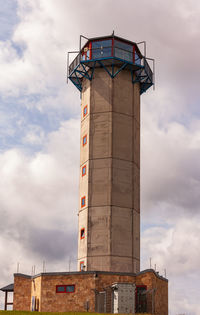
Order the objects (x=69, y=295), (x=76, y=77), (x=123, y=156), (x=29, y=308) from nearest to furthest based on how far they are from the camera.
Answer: (x=69, y=295) → (x=29, y=308) → (x=123, y=156) → (x=76, y=77)

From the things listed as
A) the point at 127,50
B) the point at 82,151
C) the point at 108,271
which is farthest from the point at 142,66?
the point at 108,271

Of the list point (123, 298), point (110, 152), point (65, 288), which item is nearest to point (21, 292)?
point (65, 288)

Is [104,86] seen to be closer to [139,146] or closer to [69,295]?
[139,146]

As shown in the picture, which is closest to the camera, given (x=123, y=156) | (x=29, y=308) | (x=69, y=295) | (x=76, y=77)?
(x=69, y=295)

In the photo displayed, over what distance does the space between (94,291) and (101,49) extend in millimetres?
26543

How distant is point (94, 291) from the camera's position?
153 feet

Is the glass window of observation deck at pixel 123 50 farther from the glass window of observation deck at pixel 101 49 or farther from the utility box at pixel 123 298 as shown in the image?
the utility box at pixel 123 298

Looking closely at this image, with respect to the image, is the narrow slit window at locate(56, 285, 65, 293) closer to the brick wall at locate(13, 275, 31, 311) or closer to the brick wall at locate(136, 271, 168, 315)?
the brick wall at locate(13, 275, 31, 311)

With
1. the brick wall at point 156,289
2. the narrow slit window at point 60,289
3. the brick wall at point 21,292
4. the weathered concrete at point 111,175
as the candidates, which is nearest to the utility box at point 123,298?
the brick wall at point 156,289

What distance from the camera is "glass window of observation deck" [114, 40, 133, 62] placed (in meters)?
56.4

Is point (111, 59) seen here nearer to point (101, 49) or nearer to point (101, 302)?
point (101, 49)

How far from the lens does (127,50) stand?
188 feet

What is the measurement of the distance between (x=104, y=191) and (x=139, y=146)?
25.4 feet

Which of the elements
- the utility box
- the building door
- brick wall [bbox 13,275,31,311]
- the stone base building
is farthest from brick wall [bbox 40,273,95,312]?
brick wall [bbox 13,275,31,311]
